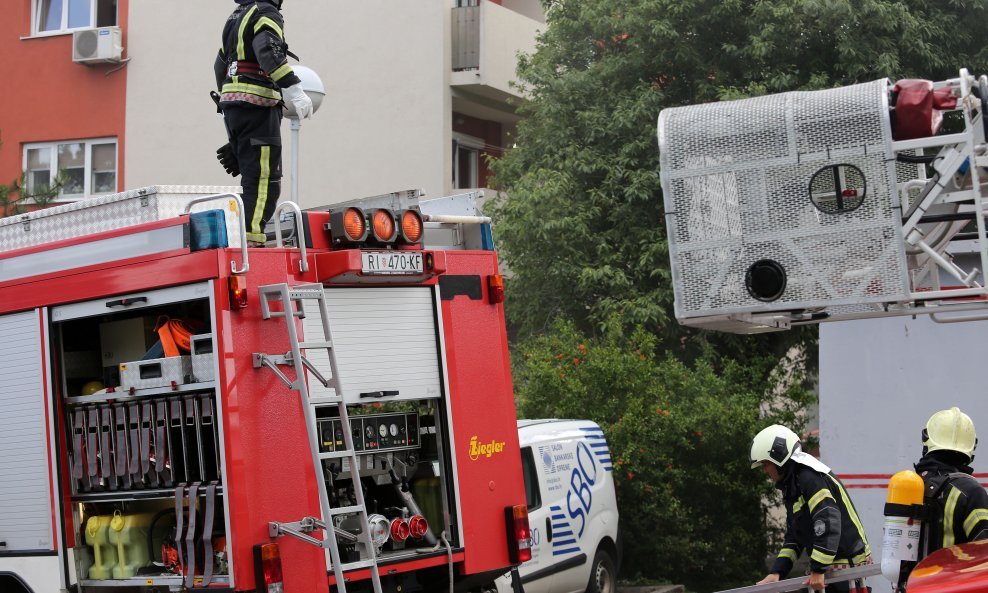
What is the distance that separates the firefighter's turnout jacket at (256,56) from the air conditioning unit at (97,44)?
43.5 feet

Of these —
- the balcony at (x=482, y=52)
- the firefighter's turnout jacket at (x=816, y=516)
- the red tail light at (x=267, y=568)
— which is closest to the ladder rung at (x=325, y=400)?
the red tail light at (x=267, y=568)

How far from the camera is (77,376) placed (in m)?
7.57

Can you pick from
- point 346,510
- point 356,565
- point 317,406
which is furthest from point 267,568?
point 317,406

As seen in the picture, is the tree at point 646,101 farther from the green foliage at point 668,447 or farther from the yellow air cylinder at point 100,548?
the yellow air cylinder at point 100,548

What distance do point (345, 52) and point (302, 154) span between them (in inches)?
66.0

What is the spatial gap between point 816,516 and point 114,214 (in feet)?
13.8

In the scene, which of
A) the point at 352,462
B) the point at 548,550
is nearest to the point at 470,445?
the point at 352,462

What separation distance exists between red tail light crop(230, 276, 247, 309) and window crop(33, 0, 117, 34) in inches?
658

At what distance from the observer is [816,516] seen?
7.27m

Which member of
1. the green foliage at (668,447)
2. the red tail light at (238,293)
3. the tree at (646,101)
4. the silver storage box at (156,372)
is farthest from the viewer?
the tree at (646,101)

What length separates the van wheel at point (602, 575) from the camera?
39.9 ft

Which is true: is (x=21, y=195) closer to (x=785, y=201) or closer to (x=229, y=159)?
(x=229, y=159)

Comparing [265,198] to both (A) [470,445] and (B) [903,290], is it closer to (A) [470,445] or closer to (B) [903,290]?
(A) [470,445]

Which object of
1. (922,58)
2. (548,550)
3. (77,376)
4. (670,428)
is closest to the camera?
(77,376)
